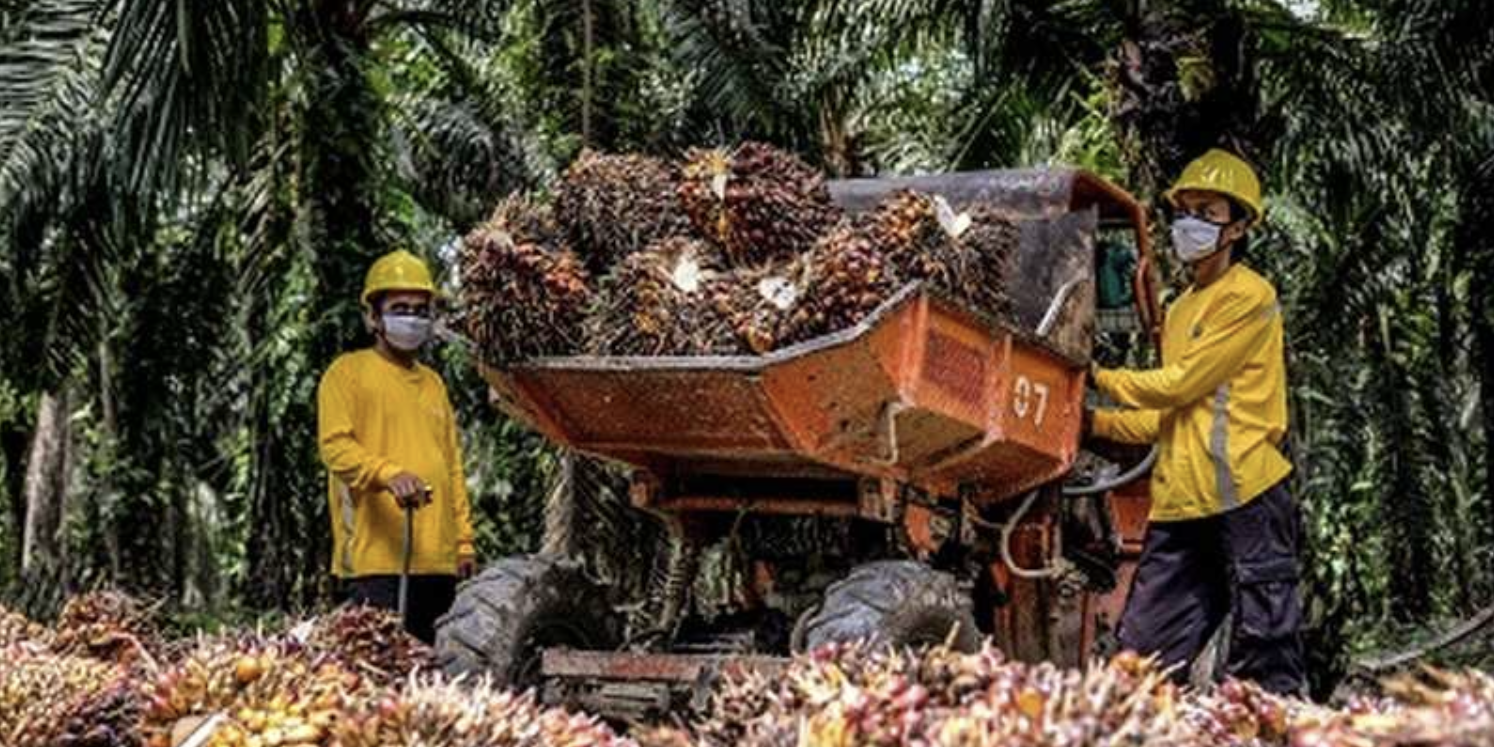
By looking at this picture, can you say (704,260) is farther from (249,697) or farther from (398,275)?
(249,697)

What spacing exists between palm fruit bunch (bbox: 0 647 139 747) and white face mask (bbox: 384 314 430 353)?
2825 millimetres

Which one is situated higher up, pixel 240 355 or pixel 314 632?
pixel 240 355

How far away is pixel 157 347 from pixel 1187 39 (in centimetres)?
913

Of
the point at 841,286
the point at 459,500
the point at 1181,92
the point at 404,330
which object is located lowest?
the point at 459,500

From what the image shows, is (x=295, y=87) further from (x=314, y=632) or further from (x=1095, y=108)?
(x=314, y=632)

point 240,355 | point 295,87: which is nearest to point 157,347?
point 240,355

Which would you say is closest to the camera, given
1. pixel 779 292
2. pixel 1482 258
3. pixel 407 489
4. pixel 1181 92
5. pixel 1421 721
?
pixel 1421 721

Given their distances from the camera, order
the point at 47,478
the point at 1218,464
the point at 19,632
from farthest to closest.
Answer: the point at 47,478
the point at 1218,464
the point at 19,632

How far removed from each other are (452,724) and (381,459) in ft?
13.0

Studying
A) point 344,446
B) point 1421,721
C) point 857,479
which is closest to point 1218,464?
point 857,479

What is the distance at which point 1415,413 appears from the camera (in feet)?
67.6

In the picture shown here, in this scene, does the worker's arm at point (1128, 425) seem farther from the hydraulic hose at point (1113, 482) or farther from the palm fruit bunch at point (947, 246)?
the palm fruit bunch at point (947, 246)

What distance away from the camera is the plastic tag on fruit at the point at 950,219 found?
598 centimetres

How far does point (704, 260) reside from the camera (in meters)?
5.97
